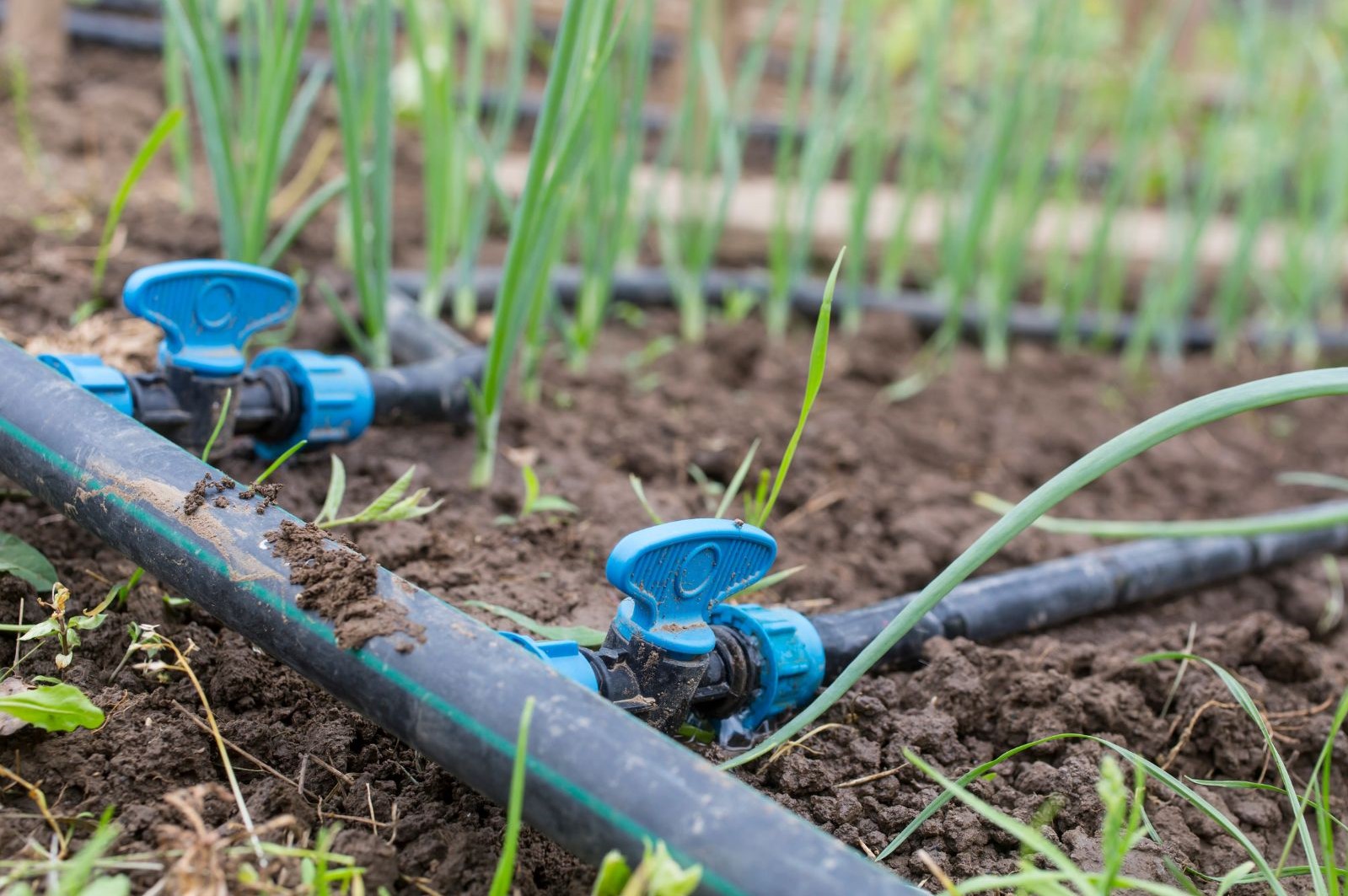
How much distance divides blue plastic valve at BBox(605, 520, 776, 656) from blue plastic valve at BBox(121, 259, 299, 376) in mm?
438

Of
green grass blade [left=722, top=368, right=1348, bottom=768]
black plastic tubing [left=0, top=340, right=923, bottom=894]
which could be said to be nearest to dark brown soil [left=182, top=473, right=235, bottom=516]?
black plastic tubing [left=0, top=340, right=923, bottom=894]

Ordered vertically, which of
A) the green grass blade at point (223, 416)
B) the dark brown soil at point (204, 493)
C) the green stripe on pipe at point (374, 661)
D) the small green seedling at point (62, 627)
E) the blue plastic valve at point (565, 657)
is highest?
the dark brown soil at point (204, 493)

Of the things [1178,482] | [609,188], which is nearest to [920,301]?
[1178,482]

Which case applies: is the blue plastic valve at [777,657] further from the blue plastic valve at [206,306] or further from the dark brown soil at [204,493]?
the blue plastic valve at [206,306]

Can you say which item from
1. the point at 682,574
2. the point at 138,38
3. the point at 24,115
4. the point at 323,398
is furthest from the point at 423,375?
the point at 138,38

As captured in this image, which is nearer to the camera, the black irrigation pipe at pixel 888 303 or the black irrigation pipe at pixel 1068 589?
the black irrigation pipe at pixel 1068 589

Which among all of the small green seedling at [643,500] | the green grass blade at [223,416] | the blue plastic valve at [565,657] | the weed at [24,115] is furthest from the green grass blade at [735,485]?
the weed at [24,115]

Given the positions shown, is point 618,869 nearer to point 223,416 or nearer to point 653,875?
point 653,875

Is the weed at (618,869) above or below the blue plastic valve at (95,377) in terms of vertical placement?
below

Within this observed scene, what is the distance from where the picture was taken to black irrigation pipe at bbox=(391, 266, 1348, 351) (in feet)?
6.00

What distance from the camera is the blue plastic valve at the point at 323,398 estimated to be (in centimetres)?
103

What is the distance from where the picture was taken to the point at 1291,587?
54.4 inches

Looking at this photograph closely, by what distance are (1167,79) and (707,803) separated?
241 cm

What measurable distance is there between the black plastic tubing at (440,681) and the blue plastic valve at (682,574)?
0.11 m
